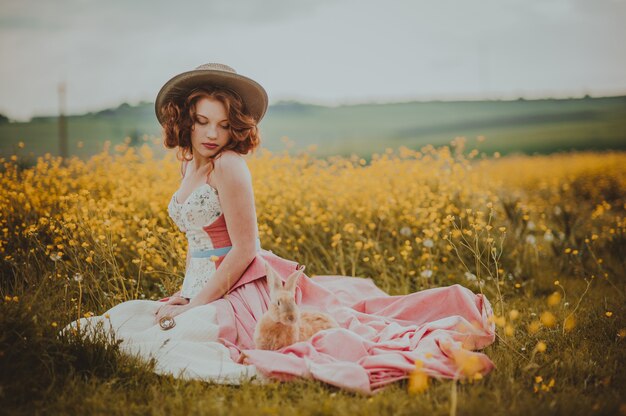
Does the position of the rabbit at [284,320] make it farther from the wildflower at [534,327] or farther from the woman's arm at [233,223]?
the wildflower at [534,327]

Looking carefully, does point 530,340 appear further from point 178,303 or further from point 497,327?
point 178,303

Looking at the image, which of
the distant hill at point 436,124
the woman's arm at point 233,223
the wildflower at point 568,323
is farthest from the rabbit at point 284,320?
the distant hill at point 436,124

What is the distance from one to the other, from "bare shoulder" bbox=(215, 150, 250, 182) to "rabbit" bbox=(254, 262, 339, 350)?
580 millimetres

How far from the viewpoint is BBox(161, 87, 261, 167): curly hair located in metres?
3.01

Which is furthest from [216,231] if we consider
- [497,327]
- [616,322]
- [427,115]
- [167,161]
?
[427,115]

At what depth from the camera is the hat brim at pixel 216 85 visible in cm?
298

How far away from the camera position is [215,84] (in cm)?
307

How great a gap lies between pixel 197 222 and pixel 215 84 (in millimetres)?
855

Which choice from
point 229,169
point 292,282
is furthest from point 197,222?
point 292,282

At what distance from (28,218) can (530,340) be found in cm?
430

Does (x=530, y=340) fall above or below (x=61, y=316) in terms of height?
below

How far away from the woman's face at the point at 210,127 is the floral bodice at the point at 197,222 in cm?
24

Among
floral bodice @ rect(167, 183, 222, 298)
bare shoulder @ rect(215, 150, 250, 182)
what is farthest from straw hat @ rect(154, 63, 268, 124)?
floral bodice @ rect(167, 183, 222, 298)

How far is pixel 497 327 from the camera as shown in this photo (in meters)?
3.28
